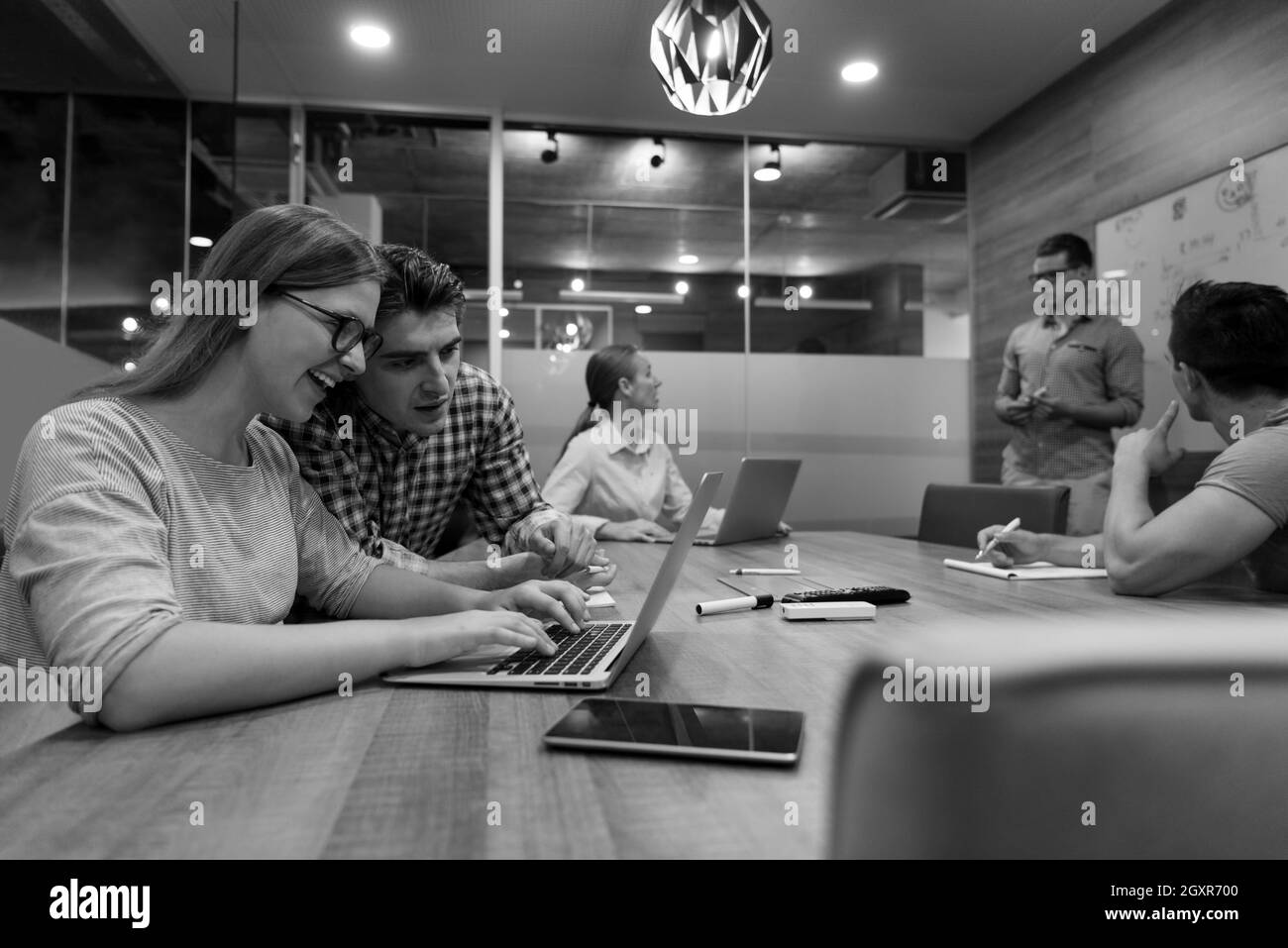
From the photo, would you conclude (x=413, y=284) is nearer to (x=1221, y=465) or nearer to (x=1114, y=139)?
(x=1221, y=465)

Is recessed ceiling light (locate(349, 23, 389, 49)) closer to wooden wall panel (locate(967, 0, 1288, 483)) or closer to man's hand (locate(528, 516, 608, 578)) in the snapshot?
man's hand (locate(528, 516, 608, 578))

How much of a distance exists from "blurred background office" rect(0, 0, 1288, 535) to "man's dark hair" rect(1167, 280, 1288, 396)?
6.70 ft

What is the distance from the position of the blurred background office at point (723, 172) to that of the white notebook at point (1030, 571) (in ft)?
7.24

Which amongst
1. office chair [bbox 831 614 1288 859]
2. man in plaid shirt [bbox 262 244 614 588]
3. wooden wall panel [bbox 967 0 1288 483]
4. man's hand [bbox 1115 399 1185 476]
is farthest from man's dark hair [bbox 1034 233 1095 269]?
office chair [bbox 831 614 1288 859]

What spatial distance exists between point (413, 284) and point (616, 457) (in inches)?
70.1

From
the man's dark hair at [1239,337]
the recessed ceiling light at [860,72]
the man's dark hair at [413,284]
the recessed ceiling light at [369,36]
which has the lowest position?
the man's dark hair at [1239,337]

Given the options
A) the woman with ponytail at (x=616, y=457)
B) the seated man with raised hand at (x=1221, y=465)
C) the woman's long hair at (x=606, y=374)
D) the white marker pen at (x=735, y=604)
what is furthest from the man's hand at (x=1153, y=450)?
the woman's long hair at (x=606, y=374)

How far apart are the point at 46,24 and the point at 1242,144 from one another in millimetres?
3966

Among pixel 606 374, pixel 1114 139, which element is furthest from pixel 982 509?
pixel 1114 139

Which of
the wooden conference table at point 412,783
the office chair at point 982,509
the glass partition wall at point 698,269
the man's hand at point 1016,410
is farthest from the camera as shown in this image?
the glass partition wall at point 698,269

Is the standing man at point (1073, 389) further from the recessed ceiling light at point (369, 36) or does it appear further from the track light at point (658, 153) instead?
the recessed ceiling light at point (369, 36)

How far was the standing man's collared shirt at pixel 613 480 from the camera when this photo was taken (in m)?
3.00

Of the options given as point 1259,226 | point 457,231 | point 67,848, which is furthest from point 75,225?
point 1259,226

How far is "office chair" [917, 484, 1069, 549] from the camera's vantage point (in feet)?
7.58
